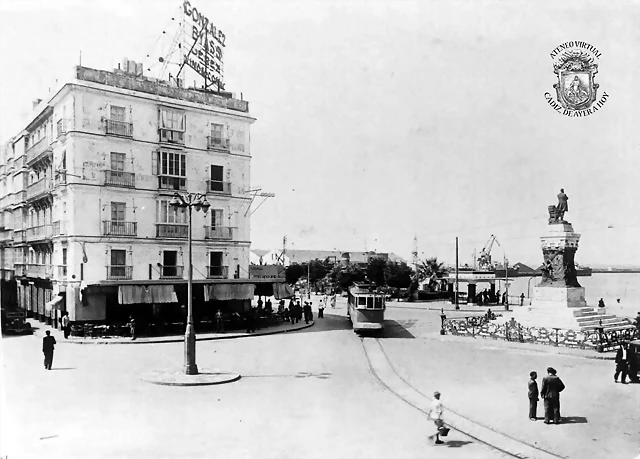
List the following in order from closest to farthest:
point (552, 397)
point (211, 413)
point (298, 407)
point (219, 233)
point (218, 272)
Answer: point (552, 397) → point (211, 413) → point (298, 407) → point (219, 233) → point (218, 272)

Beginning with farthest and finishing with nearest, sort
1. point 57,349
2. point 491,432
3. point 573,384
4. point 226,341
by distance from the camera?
point 226,341 < point 57,349 < point 573,384 < point 491,432

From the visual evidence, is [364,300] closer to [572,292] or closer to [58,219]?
[572,292]

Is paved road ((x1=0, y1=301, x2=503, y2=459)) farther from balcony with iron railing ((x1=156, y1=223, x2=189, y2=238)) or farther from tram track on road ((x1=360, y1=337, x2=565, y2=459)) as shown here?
balcony with iron railing ((x1=156, y1=223, x2=189, y2=238))

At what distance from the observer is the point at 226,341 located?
28.6 m

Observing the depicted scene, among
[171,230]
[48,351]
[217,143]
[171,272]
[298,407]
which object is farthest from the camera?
[217,143]

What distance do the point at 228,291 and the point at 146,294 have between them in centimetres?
483

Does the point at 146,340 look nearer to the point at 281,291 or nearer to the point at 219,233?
the point at 219,233

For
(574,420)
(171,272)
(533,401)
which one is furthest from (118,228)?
(574,420)

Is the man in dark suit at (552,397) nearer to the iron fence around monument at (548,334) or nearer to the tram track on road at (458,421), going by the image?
the tram track on road at (458,421)

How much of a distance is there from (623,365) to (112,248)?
77.2ft

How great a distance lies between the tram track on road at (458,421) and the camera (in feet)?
40.5

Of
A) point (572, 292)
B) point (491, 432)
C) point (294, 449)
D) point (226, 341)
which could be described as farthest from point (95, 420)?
point (572, 292)

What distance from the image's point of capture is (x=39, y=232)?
109ft

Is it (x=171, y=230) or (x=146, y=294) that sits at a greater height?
(x=171, y=230)
